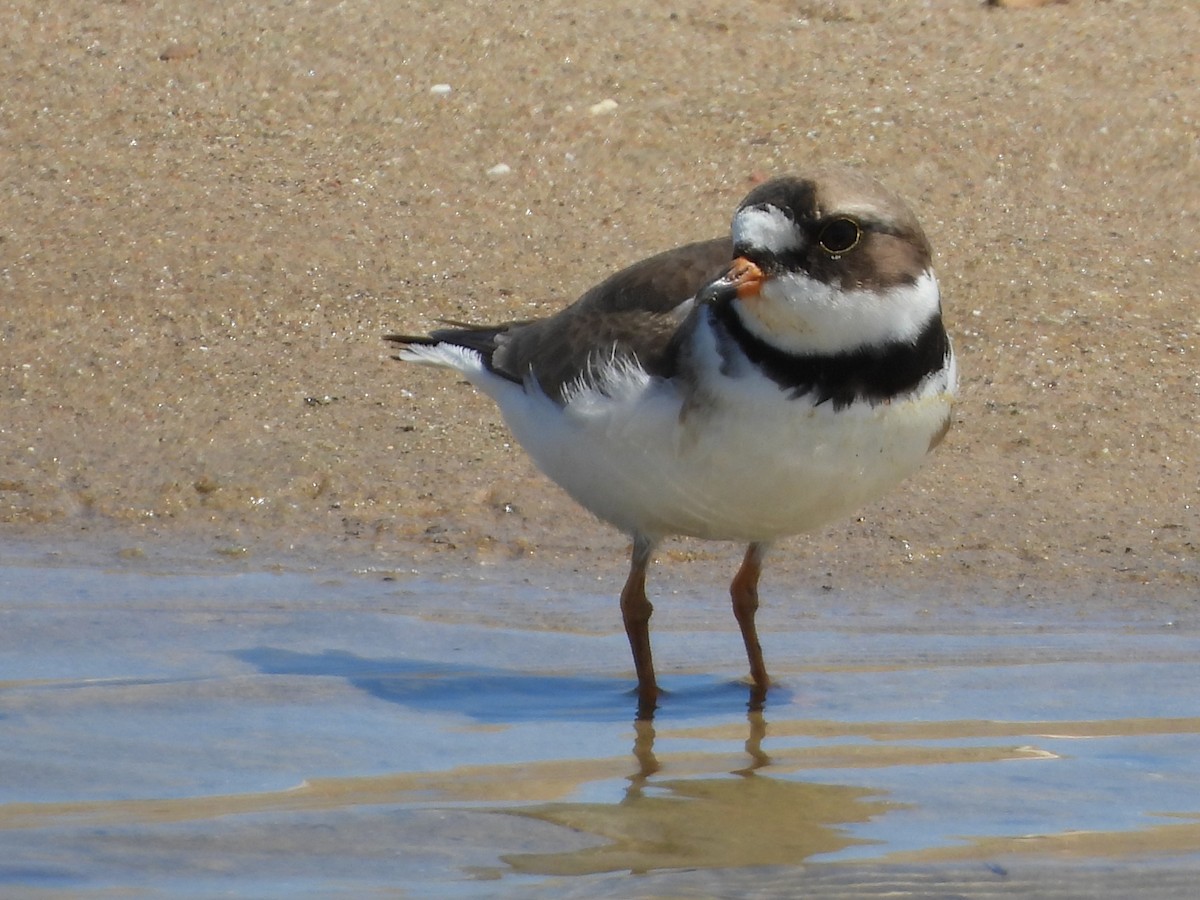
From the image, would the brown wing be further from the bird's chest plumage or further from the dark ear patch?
the dark ear patch

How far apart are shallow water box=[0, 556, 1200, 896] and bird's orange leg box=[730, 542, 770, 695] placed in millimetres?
106

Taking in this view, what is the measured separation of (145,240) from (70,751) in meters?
3.85

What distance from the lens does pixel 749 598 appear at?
500 centimetres

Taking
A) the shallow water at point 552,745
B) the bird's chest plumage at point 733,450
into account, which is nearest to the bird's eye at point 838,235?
the bird's chest plumage at point 733,450

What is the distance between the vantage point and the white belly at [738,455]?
4.27 m

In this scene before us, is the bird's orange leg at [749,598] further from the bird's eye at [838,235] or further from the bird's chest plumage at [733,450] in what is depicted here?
the bird's eye at [838,235]

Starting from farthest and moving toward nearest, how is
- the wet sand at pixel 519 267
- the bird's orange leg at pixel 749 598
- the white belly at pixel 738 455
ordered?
the wet sand at pixel 519 267 < the bird's orange leg at pixel 749 598 < the white belly at pixel 738 455

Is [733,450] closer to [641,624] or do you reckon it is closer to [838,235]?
[838,235]

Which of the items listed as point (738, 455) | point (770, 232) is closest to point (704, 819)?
point (738, 455)

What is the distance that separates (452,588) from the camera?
18.1 ft

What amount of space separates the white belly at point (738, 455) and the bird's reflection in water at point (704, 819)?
595mm

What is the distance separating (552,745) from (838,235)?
1326 millimetres

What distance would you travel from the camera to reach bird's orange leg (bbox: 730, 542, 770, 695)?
16.1ft

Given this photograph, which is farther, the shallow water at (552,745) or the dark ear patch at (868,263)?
the dark ear patch at (868,263)
